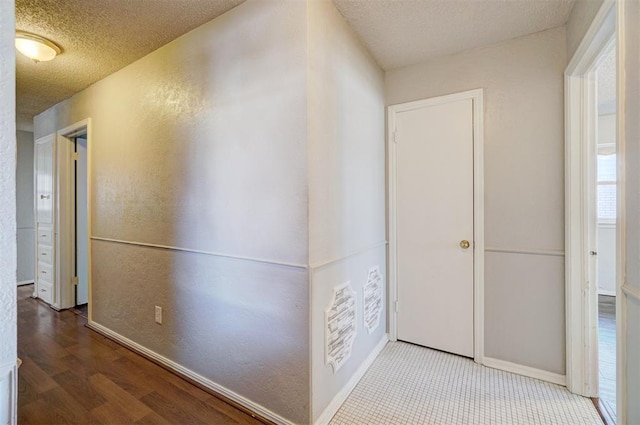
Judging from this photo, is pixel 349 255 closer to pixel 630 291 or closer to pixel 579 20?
pixel 630 291

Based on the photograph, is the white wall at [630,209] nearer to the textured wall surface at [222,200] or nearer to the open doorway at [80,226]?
the textured wall surface at [222,200]

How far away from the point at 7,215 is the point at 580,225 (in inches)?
102

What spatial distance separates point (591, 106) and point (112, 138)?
3.60m

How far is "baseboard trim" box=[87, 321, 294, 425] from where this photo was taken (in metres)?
1.64

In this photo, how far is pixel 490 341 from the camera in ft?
7.09

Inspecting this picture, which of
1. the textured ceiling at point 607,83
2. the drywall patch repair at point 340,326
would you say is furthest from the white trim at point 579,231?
the drywall patch repair at point 340,326

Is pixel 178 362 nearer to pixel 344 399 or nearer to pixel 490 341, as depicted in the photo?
pixel 344 399

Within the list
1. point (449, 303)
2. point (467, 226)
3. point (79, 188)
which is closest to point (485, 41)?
point (467, 226)

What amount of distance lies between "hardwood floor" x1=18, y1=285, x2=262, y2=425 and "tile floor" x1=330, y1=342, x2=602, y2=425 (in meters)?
0.69

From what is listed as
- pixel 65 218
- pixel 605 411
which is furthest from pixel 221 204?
pixel 65 218

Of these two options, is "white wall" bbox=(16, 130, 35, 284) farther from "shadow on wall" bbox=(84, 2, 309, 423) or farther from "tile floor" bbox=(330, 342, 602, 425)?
"tile floor" bbox=(330, 342, 602, 425)

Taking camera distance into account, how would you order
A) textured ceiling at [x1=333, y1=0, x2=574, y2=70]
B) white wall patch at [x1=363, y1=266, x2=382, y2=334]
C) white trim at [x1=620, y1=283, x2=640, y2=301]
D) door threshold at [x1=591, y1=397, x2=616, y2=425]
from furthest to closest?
white wall patch at [x1=363, y1=266, x2=382, y2=334] → textured ceiling at [x1=333, y1=0, x2=574, y2=70] → door threshold at [x1=591, y1=397, x2=616, y2=425] → white trim at [x1=620, y1=283, x2=640, y2=301]

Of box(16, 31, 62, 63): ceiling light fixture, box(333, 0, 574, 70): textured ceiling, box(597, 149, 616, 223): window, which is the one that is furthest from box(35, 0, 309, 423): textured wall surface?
box(597, 149, 616, 223): window

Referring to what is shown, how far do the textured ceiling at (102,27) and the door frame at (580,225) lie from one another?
212cm
